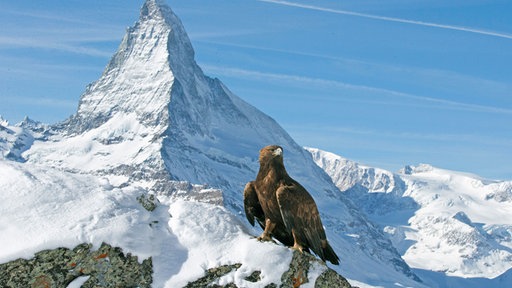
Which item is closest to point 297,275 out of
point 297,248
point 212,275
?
point 297,248

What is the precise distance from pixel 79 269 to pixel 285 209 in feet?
15.1

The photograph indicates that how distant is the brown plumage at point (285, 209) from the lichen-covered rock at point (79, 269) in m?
2.86

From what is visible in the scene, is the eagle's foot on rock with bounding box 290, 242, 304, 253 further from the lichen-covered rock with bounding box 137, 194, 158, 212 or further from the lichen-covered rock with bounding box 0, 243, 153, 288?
the lichen-covered rock with bounding box 137, 194, 158, 212

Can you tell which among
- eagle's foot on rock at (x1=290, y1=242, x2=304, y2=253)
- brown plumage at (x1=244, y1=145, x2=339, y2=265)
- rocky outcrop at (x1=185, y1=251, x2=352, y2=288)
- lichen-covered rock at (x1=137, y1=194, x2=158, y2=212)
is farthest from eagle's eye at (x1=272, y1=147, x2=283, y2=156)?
lichen-covered rock at (x1=137, y1=194, x2=158, y2=212)

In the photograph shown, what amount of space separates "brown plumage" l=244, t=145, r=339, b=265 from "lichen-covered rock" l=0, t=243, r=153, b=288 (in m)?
2.86

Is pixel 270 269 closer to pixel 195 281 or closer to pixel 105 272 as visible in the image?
pixel 195 281

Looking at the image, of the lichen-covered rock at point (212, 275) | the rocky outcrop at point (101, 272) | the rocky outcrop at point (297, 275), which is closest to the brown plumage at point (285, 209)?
the rocky outcrop at point (297, 275)

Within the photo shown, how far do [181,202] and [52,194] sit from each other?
9.98ft

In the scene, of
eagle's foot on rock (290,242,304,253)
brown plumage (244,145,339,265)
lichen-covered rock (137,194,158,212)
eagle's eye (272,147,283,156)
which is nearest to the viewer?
eagle's foot on rock (290,242,304,253)

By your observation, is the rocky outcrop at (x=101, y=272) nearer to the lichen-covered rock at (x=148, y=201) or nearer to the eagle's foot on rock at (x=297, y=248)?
the eagle's foot on rock at (x=297, y=248)

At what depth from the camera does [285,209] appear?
661 inches

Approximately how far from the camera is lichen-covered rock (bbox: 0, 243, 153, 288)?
597 inches

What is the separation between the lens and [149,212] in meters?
17.3

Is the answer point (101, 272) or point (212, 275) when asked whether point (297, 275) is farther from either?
point (101, 272)
